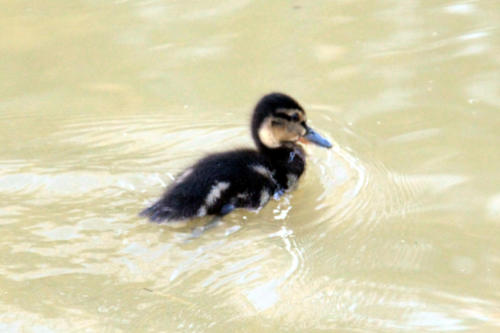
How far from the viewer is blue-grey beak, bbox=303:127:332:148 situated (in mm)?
4043

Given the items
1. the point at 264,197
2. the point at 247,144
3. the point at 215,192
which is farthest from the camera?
the point at 247,144

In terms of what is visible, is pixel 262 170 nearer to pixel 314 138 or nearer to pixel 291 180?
pixel 291 180

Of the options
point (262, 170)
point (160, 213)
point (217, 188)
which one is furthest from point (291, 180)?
point (160, 213)

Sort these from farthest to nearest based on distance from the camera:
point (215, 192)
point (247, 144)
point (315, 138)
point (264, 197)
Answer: point (247, 144) < point (315, 138) < point (264, 197) < point (215, 192)

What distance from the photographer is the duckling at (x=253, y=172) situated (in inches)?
141

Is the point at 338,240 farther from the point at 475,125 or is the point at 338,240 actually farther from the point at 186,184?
the point at 475,125

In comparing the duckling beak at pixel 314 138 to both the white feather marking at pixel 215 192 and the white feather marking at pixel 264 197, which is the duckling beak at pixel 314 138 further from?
the white feather marking at pixel 215 192

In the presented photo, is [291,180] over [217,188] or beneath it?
beneath

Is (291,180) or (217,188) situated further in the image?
(291,180)

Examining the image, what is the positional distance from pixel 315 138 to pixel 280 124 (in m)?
0.18

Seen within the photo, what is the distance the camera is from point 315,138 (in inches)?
160

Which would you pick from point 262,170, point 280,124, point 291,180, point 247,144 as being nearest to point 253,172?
point 262,170

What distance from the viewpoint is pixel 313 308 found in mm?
2930

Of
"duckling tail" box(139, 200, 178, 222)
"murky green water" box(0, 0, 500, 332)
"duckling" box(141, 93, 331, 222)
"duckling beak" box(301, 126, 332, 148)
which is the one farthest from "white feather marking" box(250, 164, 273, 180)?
"duckling tail" box(139, 200, 178, 222)
